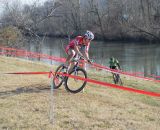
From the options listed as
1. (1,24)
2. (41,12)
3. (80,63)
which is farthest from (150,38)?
(80,63)

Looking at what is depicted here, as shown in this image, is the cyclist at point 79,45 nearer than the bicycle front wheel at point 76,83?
Yes

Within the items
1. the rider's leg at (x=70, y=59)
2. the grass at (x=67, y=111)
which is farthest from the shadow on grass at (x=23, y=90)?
the rider's leg at (x=70, y=59)

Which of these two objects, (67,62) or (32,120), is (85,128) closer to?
(32,120)

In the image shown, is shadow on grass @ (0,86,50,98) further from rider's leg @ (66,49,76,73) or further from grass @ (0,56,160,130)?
rider's leg @ (66,49,76,73)

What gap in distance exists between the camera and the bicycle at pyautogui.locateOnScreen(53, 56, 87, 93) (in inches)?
401

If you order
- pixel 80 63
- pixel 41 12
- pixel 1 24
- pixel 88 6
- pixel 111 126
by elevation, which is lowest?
pixel 111 126

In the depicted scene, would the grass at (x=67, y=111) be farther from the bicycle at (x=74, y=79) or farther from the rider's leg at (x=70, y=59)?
the rider's leg at (x=70, y=59)

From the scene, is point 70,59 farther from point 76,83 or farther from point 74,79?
point 76,83

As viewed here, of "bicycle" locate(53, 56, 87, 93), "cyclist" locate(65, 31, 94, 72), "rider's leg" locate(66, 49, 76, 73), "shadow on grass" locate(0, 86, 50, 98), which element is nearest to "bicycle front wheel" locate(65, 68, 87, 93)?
"bicycle" locate(53, 56, 87, 93)

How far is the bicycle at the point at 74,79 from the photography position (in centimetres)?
1018

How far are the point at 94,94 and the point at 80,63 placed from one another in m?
1.04

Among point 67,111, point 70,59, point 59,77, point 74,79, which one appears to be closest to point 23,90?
point 59,77

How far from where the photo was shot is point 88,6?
290ft

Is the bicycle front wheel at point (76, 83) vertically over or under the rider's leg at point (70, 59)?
under
